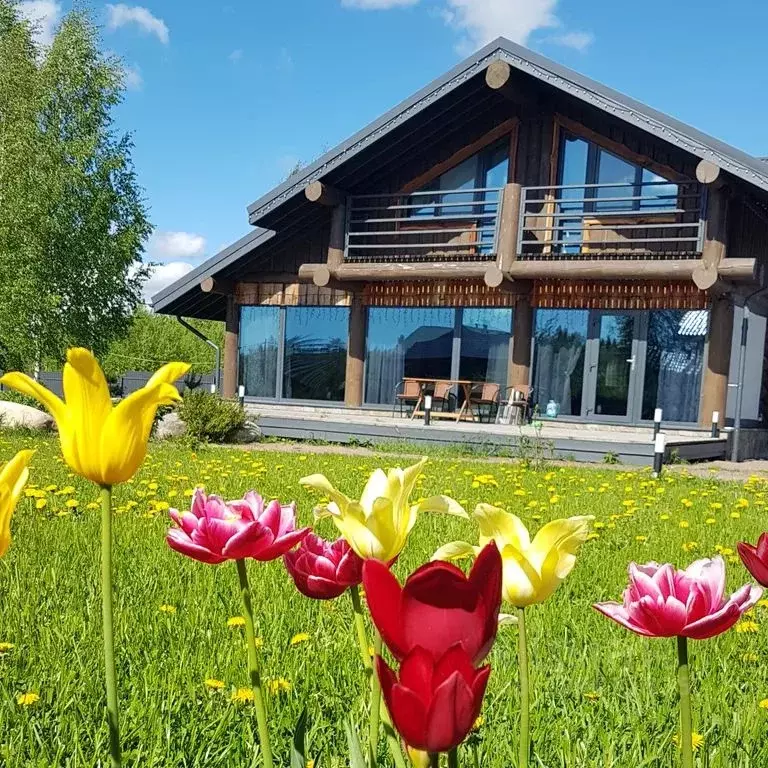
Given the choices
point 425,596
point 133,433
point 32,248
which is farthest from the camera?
point 32,248

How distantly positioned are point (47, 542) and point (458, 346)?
1161cm

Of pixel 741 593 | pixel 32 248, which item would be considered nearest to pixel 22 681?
pixel 741 593

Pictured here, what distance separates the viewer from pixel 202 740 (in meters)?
2.07

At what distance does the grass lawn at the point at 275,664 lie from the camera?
205 cm

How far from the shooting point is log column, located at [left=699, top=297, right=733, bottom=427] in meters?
13.2

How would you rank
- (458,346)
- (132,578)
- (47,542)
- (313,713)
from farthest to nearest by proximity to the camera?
(458,346) < (47,542) < (132,578) < (313,713)

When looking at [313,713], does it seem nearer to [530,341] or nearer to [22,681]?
[22,681]

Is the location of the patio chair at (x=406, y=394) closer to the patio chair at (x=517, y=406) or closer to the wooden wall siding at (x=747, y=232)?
the patio chair at (x=517, y=406)

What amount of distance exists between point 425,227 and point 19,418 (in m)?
7.82

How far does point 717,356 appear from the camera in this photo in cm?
1318

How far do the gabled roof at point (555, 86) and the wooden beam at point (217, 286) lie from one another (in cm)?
202

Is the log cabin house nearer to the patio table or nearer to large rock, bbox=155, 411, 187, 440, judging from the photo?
the patio table

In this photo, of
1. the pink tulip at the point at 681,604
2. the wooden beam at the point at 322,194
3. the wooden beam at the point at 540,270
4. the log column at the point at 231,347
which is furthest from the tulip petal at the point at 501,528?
the log column at the point at 231,347

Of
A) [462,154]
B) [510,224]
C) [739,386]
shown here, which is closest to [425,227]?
[462,154]
